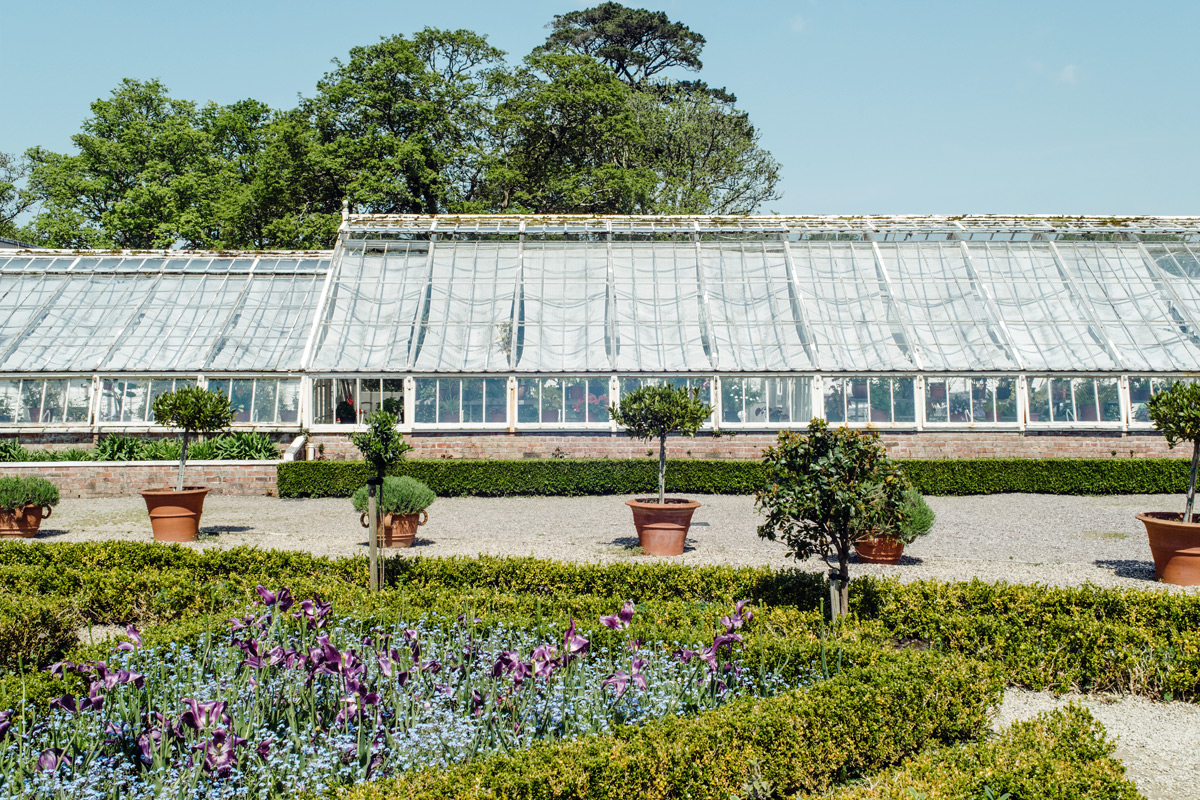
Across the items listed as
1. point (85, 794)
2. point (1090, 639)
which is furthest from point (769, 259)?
point (85, 794)

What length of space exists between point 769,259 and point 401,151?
58.3 ft

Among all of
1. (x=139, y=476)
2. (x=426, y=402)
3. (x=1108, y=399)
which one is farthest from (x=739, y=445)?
(x=139, y=476)

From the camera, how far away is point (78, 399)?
23438 millimetres

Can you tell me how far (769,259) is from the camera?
27359 mm

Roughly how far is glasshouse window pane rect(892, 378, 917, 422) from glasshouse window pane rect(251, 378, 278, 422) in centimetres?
1796

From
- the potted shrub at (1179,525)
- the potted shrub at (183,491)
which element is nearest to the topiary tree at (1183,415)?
the potted shrub at (1179,525)

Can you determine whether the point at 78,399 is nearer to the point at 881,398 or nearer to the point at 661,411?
the point at 661,411

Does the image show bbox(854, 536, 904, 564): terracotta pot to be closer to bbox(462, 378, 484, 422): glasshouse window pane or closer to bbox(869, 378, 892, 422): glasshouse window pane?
bbox(869, 378, 892, 422): glasshouse window pane

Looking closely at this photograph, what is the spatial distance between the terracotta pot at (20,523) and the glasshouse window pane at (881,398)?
20025 millimetres

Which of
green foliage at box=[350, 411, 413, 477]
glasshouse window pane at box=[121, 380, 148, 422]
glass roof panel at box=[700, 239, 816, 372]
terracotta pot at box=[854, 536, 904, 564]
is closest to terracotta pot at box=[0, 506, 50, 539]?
green foliage at box=[350, 411, 413, 477]

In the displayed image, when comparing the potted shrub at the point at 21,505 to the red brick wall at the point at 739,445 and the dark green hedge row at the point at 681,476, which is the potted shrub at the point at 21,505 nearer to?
the dark green hedge row at the point at 681,476

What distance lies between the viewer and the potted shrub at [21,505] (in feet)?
45.6

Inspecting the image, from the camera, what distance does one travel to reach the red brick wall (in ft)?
72.7

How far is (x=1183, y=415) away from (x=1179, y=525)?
1504 millimetres
